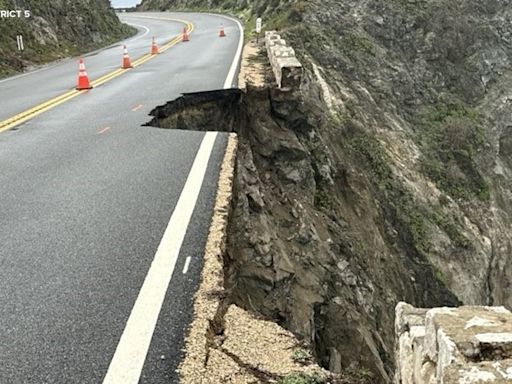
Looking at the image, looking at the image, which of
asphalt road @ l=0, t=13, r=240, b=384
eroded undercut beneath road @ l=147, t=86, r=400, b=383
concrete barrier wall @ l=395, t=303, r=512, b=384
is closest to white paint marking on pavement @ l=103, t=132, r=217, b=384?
asphalt road @ l=0, t=13, r=240, b=384

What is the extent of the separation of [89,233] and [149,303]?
4.90ft

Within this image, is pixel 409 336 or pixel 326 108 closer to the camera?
pixel 409 336

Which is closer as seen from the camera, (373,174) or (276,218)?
(276,218)

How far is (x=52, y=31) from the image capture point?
80.0ft

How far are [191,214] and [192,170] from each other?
1.44 metres

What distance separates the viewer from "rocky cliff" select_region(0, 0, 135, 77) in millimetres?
20400

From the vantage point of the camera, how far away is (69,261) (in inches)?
187

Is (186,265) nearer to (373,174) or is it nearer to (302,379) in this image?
(302,379)

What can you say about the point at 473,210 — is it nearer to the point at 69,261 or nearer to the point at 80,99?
the point at 80,99

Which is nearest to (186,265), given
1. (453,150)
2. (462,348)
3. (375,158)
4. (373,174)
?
(462,348)

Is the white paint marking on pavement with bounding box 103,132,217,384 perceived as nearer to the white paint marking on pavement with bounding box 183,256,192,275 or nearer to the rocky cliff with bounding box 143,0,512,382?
the white paint marking on pavement with bounding box 183,256,192,275

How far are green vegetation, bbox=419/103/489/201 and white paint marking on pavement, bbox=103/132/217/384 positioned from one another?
727 inches

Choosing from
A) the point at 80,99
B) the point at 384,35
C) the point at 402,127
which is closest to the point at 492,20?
the point at 384,35

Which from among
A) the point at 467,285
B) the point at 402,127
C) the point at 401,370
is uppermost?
the point at 401,370
